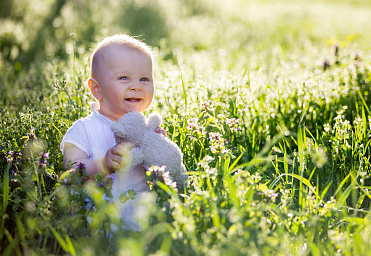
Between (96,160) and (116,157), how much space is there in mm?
233

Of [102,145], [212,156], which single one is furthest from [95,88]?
[212,156]

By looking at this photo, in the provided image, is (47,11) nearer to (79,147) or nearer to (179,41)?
(179,41)

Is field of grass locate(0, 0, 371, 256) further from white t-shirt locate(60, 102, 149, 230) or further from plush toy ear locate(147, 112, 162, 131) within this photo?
plush toy ear locate(147, 112, 162, 131)

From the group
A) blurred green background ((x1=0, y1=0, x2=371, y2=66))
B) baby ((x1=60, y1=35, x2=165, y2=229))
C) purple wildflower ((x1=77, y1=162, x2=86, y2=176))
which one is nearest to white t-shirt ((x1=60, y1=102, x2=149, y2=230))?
baby ((x1=60, y1=35, x2=165, y2=229))

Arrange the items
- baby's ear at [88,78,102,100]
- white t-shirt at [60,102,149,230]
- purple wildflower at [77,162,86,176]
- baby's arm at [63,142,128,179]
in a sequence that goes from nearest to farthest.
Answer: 1. purple wildflower at [77,162,86,176]
2. baby's arm at [63,142,128,179]
3. white t-shirt at [60,102,149,230]
4. baby's ear at [88,78,102,100]

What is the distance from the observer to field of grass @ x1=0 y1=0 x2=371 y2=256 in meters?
2.22

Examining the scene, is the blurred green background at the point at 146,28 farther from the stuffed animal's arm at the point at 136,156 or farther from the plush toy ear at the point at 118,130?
the stuffed animal's arm at the point at 136,156

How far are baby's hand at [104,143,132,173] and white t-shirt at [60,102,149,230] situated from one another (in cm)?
8

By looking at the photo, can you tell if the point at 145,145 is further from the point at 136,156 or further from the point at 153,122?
the point at 153,122

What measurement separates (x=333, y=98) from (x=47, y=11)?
23.6 feet

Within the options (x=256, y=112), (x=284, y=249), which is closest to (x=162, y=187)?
(x=284, y=249)

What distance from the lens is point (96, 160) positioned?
9.23 ft

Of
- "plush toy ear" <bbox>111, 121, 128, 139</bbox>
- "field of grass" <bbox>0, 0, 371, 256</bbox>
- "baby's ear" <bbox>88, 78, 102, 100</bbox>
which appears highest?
"baby's ear" <bbox>88, 78, 102, 100</bbox>

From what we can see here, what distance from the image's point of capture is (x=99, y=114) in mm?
3059
